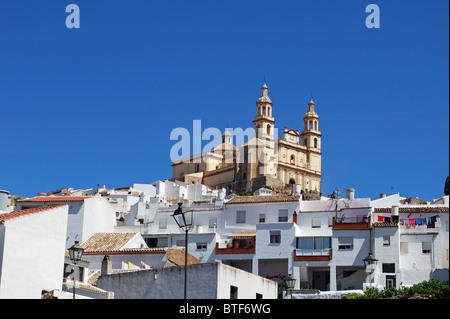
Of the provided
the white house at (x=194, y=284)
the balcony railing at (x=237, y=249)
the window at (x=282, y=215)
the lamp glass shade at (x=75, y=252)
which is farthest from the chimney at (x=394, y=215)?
the lamp glass shade at (x=75, y=252)

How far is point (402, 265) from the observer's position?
165 feet

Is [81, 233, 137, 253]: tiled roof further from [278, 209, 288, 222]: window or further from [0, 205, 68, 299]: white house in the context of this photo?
[0, 205, 68, 299]: white house

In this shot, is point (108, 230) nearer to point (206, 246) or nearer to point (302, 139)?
point (206, 246)

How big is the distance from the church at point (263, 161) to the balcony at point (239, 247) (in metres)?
52.6

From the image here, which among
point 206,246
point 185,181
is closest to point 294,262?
point 206,246

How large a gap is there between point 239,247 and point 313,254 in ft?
18.5

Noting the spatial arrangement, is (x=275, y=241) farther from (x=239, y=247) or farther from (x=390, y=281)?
(x=390, y=281)

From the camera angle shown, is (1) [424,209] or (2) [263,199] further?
(2) [263,199]

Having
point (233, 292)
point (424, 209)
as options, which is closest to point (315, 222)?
point (424, 209)

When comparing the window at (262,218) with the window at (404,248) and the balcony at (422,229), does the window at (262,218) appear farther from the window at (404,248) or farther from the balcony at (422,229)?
the window at (404,248)

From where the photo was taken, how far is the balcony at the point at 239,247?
53.9m

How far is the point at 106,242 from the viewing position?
166 feet
